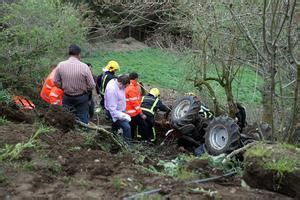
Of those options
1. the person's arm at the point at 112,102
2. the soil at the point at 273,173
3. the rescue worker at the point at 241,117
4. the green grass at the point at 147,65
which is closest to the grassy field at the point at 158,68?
the green grass at the point at 147,65

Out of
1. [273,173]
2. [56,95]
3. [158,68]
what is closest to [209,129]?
[56,95]

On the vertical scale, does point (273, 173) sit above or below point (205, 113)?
above

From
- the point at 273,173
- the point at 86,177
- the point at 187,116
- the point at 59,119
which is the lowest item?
the point at 187,116

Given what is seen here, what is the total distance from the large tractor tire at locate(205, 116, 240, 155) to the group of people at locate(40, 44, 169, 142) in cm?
153

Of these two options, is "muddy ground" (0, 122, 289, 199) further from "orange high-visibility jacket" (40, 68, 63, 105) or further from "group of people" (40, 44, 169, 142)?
"orange high-visibility jacket" (40, 68, 63, 105)

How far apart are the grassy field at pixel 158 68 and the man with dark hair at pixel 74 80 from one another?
437cm

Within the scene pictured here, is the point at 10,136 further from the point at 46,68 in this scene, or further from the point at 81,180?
the point at 46,68

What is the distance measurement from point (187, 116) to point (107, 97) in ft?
5.46

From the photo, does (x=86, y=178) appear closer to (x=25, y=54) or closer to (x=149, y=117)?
(x=149, y=117)

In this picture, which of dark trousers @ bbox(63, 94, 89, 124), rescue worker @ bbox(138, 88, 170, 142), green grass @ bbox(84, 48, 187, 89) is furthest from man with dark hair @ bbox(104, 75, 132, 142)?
green grass @ bbox(84, 48, 187, 89)

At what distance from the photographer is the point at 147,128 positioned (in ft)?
37.2

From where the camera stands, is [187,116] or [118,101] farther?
[187,116]

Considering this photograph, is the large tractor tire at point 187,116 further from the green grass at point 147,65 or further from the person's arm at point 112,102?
the green grass at point 147,65

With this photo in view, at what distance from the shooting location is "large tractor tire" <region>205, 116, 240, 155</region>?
8859 mm
